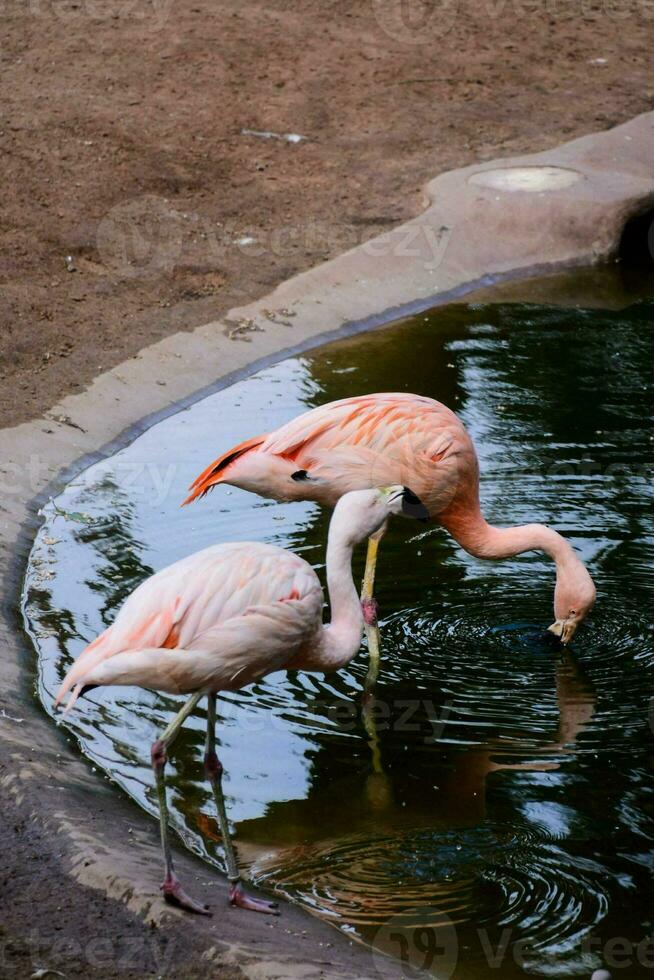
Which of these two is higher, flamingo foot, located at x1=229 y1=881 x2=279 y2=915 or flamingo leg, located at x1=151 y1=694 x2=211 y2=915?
flamingo leg, located at x1=151 y1=694 x2=211 y2=915

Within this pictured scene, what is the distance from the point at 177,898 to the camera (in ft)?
11.5

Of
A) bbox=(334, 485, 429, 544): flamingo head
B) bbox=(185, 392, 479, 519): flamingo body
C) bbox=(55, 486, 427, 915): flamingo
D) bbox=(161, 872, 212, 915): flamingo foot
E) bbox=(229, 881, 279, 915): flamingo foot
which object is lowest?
bbox=(229, 881, 279, 915): flamingo foot

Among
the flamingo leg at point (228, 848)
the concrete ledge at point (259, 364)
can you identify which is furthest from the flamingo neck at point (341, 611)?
the concrete ledge at point (259, 364)

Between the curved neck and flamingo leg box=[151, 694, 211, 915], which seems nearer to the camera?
flamingo leg box=[151, 694, 211, 915]

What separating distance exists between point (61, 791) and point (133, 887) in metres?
0.56

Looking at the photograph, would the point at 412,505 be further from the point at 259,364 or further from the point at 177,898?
the point at 259,364

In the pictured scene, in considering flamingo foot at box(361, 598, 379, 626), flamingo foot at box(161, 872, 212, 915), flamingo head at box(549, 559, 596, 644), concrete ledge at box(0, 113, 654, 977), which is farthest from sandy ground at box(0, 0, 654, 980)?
flamingo foot at box(161, 872, 212, 915)

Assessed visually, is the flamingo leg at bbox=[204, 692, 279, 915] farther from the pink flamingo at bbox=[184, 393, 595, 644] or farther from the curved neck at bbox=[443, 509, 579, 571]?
the curved neck at bbox=[443, 509, 579, 571]

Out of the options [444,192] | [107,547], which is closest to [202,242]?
Answer: [444,192]

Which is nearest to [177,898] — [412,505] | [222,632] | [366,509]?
[222,632]

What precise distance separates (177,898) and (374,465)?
7.47 ft

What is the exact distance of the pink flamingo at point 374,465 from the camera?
529 centimetres

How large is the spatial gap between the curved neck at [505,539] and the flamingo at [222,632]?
1.19 meters

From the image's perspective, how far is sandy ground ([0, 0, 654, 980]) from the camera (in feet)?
28.3
